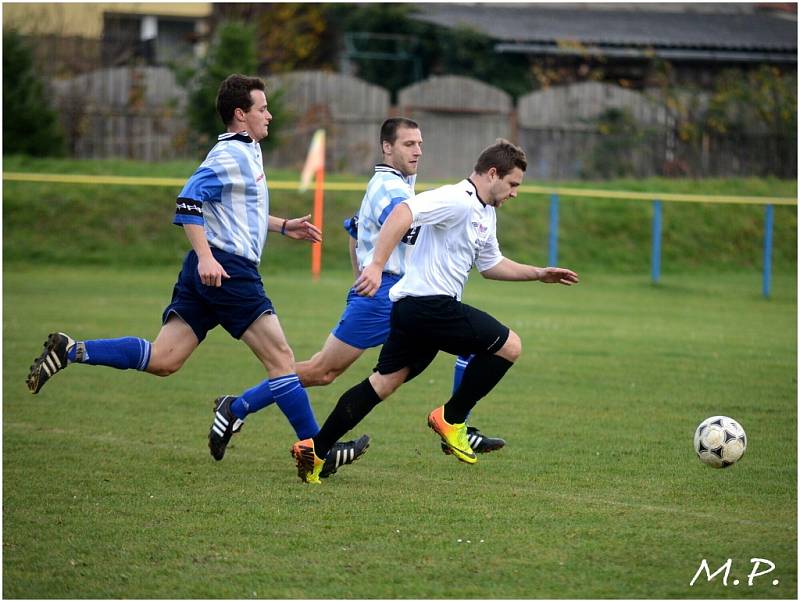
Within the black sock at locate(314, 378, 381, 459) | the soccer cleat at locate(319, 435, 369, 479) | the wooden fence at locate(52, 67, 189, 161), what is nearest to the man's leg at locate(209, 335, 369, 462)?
the soccer cleat at locate(319, 435, 369, 479)

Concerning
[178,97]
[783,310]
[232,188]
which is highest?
[178,97]

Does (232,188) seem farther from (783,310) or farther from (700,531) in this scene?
(783,310)

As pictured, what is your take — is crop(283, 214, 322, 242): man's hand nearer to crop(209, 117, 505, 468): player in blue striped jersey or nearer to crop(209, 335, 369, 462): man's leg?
crop(209, 117, 505, 468): player in blue striped jersey

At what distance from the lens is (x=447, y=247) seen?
634 cm

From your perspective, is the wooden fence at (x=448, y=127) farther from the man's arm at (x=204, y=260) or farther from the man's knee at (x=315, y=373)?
the man's arm at (x=204, y=260)

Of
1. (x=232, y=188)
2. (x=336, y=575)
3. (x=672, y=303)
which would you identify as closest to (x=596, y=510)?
(x=336, y=575)

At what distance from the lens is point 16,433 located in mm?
7684

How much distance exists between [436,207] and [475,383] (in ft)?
3.36

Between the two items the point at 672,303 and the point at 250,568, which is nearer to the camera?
the point at 250,568

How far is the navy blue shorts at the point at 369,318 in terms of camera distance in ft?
23.1

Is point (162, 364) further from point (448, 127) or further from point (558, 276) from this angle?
point (448, 127)

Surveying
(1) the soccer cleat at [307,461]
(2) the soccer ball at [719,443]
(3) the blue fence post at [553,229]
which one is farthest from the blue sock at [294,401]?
(3) the blue fence post at [553,229]

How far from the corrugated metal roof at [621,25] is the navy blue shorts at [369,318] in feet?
83.0

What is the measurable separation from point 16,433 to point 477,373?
3086 mm
